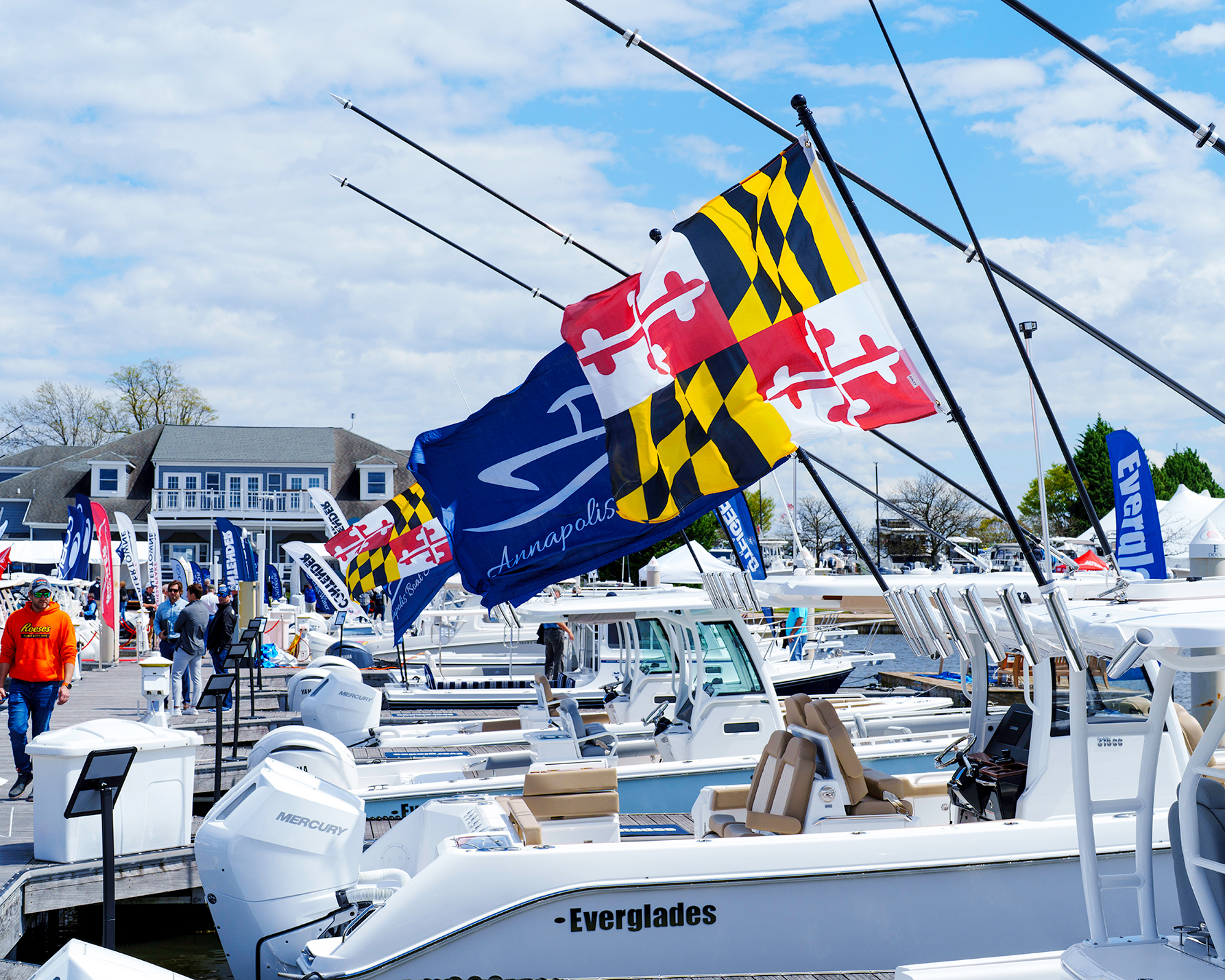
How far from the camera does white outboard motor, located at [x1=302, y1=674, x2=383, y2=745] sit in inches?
503

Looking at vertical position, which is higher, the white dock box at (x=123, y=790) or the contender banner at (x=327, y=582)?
the contender banner at (x=327, y=582)

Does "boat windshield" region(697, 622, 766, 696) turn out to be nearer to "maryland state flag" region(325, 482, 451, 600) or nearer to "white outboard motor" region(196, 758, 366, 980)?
"maryland state flag" region(325, 482, 451, 600)

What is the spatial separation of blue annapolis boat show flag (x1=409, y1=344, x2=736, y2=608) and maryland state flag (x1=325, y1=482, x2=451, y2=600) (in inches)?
36.9

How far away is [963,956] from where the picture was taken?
648cm

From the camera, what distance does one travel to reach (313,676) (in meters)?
15.0

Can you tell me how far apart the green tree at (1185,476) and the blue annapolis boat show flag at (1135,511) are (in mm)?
43423

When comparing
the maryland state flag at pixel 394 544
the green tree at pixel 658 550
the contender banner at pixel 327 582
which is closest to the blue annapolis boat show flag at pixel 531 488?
the maryland state flag at pixel 394 544

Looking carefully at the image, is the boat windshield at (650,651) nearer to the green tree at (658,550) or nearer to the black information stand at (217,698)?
the black information stand at (217,698)

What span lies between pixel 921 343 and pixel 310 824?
4.12m

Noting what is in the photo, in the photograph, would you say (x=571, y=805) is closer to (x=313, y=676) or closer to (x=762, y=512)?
(x=313, y=676)

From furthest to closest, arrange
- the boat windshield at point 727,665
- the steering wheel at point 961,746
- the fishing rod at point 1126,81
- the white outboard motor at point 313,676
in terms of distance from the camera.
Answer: the white outboard motor at point 313,676 < the boat windshield at point 727,665 < the steering wheel at point 961,746 < the fishing rod at point 1126,81

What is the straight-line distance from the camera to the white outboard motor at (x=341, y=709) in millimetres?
12773

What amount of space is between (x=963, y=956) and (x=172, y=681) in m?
14.4

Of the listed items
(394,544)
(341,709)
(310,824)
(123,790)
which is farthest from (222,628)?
(310,824)
